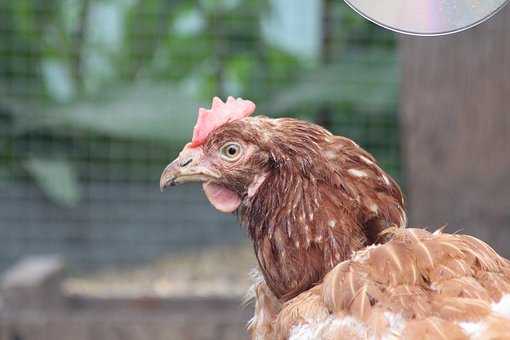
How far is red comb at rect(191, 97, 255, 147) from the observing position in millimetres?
2508

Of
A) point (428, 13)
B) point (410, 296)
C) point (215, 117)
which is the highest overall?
point (428, 13)

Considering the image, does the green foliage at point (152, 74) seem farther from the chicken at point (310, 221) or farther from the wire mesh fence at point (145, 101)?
the chicken at point (310, 221)

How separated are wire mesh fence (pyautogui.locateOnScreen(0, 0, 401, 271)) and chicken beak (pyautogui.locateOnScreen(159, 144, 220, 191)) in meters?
3.07

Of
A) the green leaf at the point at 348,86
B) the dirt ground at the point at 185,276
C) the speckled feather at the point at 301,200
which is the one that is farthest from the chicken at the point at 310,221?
the green leaf at the point at 348,86

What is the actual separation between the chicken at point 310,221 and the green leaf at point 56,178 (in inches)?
122

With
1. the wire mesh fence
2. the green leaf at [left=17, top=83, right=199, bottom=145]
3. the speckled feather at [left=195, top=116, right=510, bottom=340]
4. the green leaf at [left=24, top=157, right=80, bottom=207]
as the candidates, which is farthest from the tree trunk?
the green leaf at [left=24, top=157, right=80, bottom=207]

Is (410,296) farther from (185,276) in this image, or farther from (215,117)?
(185,276)

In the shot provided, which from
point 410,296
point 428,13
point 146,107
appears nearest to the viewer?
point 428,13

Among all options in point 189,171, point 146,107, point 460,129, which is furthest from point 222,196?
point 146,107

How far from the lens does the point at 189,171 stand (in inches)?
98.0

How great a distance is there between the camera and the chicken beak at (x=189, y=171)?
2.49 meters

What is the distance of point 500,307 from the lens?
6.98ft

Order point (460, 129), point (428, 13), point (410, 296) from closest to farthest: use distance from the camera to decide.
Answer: point (428, 13)
point (410, 296)
point (460, 129)

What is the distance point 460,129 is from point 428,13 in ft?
7.22
